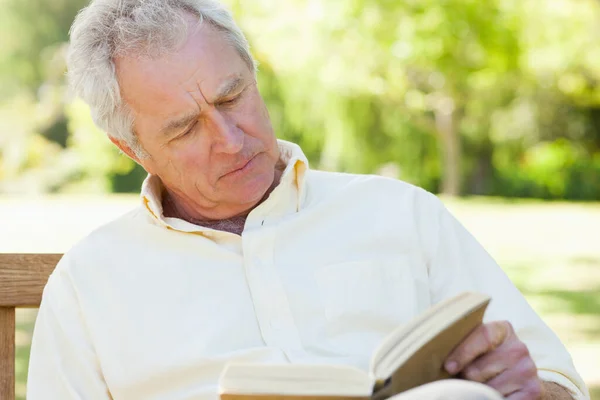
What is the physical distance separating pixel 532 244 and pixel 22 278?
11.9 meters

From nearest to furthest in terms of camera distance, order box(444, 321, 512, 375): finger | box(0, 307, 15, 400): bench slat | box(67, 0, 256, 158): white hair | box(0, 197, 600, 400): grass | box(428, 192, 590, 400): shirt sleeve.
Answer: box(444, 321, 512, 375): finger → box(428, 192, 590, 400): shirt sleeve → box(67, 0, 256, 158): white hair → box(0, 307, 15, 400): bench slat → box(0, 197, 600, 400): grass

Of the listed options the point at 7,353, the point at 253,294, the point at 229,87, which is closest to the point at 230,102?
the point at 229,87

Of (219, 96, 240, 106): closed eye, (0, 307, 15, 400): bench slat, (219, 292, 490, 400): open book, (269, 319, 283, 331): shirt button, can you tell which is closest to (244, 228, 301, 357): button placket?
(269, 319, 283, 331): shirt button

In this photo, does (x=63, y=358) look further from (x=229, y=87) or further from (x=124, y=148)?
(x=229, y=87)

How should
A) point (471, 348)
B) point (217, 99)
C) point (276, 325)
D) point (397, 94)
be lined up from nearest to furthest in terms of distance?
point (471, 348), point (276, 325), point (217, 99), point (397, 94)

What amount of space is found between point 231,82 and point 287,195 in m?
0.30

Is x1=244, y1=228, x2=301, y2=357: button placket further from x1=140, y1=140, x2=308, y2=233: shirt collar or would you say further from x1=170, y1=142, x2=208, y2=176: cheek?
x1=170, y1=142, x2=208, y2=176: cheek

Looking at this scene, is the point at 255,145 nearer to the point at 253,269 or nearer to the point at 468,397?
the point at 253,269

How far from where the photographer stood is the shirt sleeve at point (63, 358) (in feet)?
6.05

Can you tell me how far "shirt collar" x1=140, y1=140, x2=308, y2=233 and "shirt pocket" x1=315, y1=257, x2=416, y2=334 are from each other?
0.21 meters

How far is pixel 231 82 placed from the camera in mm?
1963

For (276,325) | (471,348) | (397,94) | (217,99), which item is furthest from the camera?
(397,94)

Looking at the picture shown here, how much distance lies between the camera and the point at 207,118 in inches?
77.9

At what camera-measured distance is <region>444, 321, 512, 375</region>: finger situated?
1.44 metres
